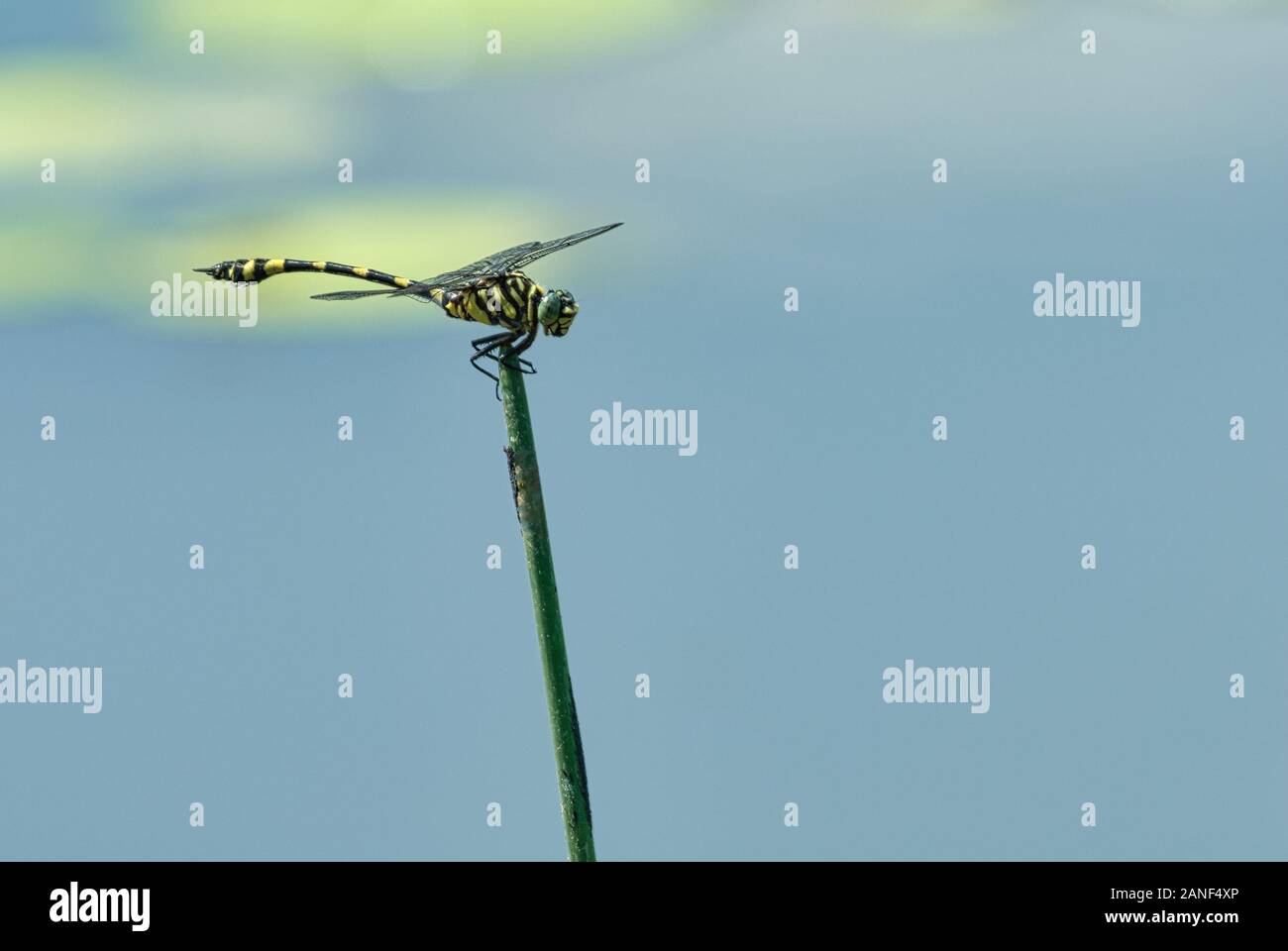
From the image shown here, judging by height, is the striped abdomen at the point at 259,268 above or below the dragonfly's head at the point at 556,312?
above

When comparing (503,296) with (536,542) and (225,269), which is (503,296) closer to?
(536,542)

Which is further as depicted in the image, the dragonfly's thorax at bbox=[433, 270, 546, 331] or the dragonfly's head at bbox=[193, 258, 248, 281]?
the dragonfly's head at bbox=[193, 258, 248, 281]

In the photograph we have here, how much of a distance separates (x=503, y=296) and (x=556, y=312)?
559mm

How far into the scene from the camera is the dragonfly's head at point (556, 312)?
1432 cm

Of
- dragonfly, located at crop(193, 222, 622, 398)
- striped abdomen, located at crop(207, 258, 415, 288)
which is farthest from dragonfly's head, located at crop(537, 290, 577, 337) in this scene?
striped abdomen, located at crop(207, 258, 415, 288)

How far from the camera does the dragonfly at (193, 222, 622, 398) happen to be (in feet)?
46.8

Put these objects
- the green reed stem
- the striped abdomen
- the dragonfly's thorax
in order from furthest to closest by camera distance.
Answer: the striped abdomen < the dragonfly's thorax < the green reed stem

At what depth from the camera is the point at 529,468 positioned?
14094 millimetres

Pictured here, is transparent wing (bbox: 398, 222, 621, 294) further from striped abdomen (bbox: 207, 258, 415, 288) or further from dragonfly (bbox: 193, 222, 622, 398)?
striped abdomen (bbox: 207, 258, 415, 288)

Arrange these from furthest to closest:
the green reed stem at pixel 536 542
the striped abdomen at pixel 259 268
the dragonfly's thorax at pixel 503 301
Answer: the striped abdomen at pixel 259 268
the dragonfly's thorax at pixel 503 301
the green reed stem at pixel 536 542

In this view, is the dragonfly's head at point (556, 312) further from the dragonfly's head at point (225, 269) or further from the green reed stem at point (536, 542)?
the dragonfly's head at point (225, 269)

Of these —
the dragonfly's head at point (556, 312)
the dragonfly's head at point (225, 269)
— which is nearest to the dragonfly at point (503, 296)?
the dragonfly's head at point (556, 312)
